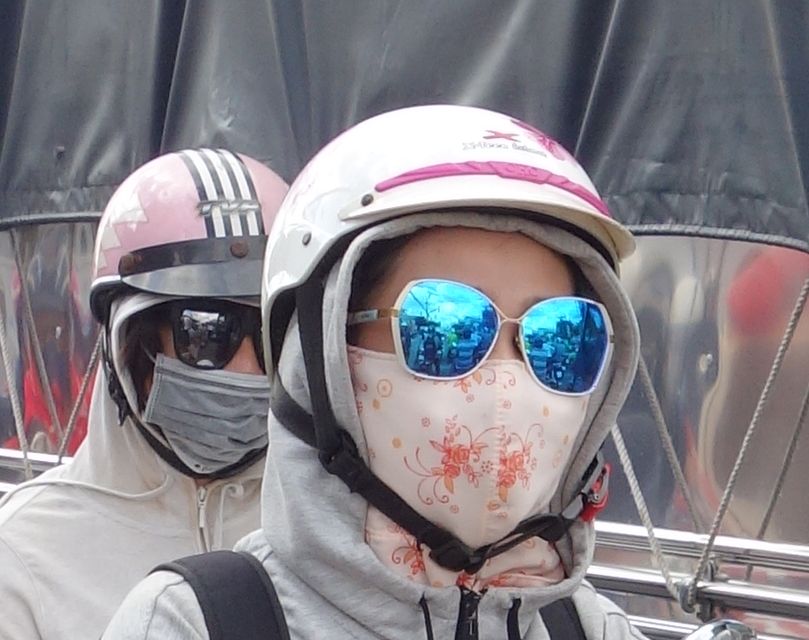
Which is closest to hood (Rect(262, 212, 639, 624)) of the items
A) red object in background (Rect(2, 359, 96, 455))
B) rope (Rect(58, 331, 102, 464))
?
rope (Rect(58, 331, 102, 464))

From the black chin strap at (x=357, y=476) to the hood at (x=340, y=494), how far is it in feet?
0.04

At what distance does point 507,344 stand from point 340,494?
216mm

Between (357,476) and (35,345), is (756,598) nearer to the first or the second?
(357,476)

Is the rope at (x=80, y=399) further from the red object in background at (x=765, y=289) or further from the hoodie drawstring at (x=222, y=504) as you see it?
the red object in background at (x=765, y=289)

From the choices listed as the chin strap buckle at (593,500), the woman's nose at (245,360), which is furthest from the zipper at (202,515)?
the chin strap buckle at (593,500)

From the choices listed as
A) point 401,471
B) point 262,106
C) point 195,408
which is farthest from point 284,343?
point 262,106

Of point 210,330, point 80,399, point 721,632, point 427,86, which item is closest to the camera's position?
point 721,632

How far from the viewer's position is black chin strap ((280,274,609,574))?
128cm

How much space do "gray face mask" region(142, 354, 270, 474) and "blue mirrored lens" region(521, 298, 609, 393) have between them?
0.97m

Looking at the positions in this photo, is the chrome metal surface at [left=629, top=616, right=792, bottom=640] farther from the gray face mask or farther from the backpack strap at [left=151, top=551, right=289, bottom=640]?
the backpack strap at [left=151, top=551, right=289, bottom=640]

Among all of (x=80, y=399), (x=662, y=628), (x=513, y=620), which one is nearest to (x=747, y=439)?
(x=662, y=628)

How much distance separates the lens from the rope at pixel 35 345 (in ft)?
11.5

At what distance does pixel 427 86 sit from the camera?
2400mm

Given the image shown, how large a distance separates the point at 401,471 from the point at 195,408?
3.26 feet
